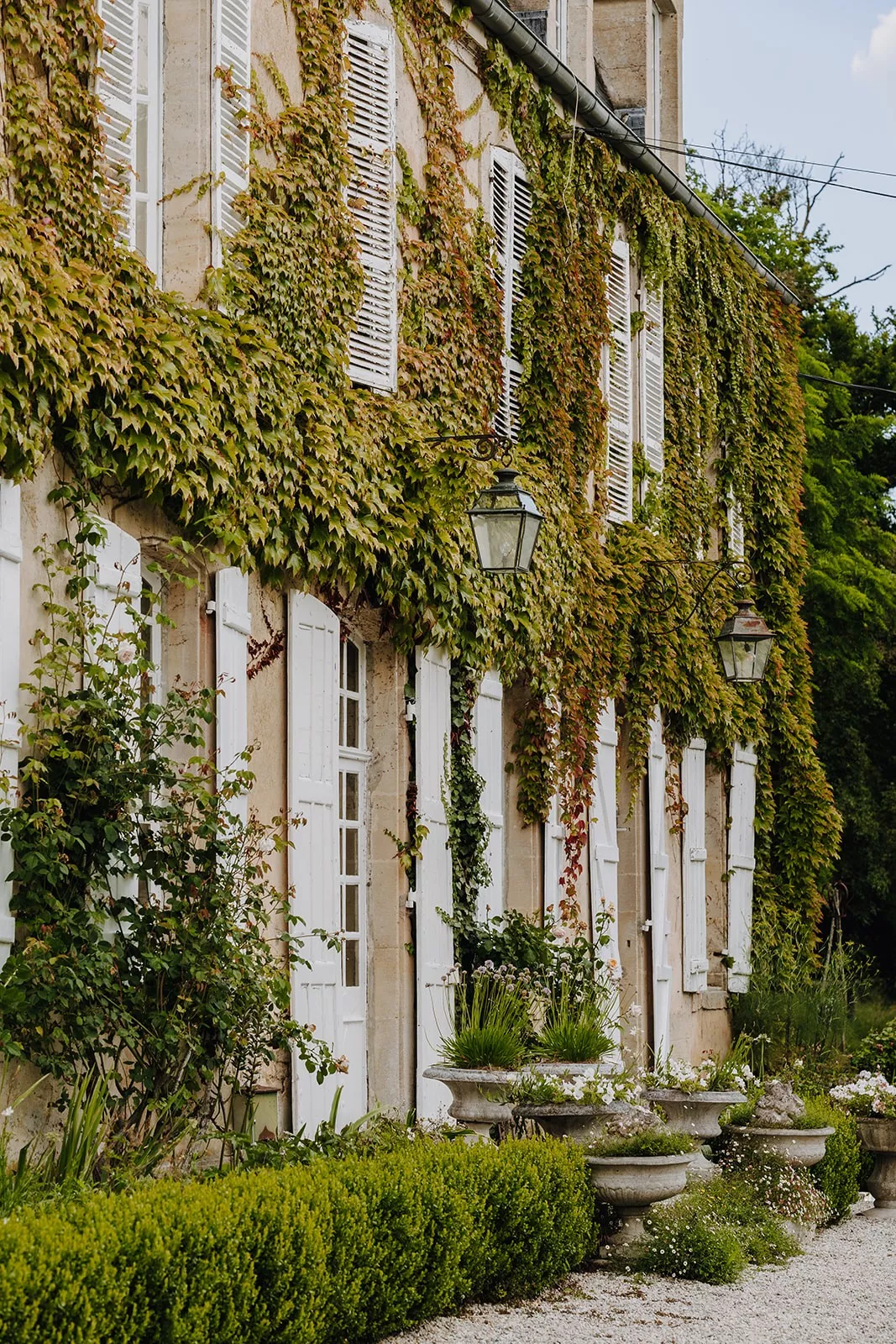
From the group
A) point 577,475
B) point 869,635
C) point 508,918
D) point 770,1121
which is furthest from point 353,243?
point 869,635

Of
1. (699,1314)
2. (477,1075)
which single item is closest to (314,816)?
(477,1075)

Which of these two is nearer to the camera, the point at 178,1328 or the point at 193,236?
the point at 178,1328

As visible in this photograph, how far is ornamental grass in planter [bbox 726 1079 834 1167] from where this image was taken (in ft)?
29.3

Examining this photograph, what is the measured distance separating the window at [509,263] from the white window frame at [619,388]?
125 centimetres

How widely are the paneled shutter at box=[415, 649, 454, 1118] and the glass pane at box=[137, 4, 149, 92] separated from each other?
3.20m

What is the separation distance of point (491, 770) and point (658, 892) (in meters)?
2.86

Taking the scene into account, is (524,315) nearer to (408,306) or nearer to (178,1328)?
(408,306)

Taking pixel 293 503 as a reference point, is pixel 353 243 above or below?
above

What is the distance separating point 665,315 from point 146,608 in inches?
291

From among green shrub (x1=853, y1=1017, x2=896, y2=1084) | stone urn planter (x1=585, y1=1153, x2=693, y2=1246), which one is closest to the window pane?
stone urn planter (x1=585, y1=1153, x2=693, y2=1246)

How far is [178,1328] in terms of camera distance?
15.2 feet

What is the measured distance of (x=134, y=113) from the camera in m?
7.39

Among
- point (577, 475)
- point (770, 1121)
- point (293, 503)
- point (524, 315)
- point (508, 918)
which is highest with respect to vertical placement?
point (524, 315)

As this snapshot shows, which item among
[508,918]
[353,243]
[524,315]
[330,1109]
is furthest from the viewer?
[524,315]
